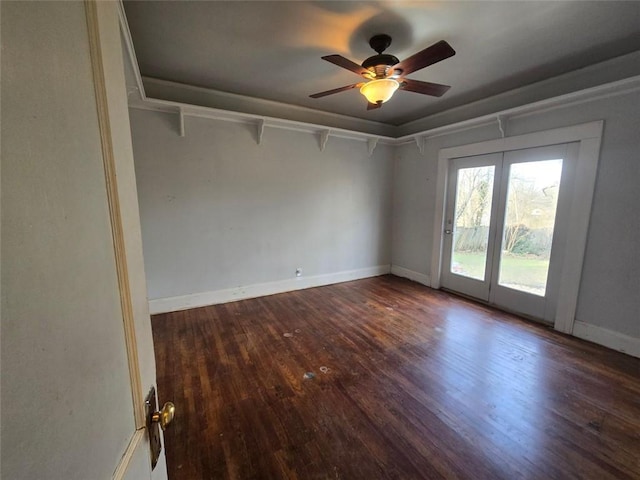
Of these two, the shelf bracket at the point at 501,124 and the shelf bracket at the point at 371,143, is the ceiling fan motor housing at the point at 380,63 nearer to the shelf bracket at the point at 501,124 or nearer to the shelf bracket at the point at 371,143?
the shelf bracket at the point at 501,124

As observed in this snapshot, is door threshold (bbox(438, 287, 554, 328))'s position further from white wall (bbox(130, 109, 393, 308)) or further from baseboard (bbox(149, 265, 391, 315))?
white wall (bbox(130, 109, 393, 308))

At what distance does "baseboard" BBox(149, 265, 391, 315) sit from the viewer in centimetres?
328

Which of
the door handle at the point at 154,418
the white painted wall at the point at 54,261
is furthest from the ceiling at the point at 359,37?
the door handle at the point at 154,418

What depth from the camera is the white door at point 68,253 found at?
0.99 ft

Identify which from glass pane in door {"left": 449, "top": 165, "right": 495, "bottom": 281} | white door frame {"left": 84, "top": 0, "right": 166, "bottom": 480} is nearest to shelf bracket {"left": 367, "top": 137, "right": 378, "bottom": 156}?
glass pane in door {"left": 449, "top": 165, "right": 495, "bottom": 281}

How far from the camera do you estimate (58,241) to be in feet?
1.23

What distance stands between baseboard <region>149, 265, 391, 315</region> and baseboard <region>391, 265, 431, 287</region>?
297mm

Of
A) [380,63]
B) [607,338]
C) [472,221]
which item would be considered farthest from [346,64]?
[607,338]

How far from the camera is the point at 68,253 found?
1.31ft

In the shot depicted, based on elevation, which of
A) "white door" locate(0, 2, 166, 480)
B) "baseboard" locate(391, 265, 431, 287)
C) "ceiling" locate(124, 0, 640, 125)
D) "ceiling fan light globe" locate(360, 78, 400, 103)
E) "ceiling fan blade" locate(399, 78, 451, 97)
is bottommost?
"baseboard" locate(391, 265, 431, 287)

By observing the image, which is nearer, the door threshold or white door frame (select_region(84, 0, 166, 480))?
white door frame (select_region(84, 0, 166, 480))

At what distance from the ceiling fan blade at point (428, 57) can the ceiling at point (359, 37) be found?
1.06 feet

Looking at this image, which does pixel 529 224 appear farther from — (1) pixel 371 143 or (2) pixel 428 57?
(1) pixel 371 143

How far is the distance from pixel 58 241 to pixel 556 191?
3885 mm
